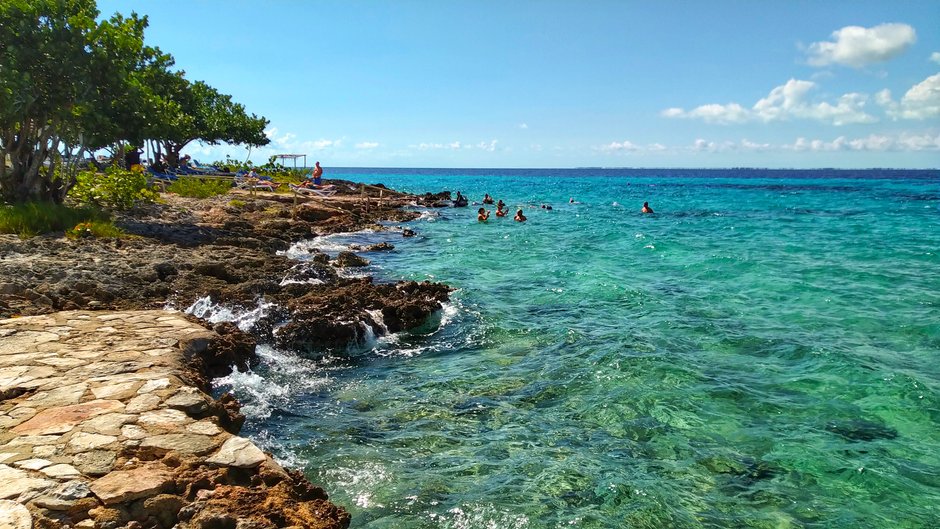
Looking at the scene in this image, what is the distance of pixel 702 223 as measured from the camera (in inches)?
1396

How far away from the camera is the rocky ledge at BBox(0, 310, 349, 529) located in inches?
148

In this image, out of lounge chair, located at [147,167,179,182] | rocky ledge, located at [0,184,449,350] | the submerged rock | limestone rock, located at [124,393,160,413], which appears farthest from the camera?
lounge chair, located at [147,167,179,182]

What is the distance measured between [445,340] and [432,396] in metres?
2.87

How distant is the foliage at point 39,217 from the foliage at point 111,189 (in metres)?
2.75

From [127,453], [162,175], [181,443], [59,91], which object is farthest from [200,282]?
[162,175]

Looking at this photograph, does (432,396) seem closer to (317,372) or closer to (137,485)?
(317,372)

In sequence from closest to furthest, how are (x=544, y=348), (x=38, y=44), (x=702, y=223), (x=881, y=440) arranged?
(x=881, y=440) < (x=544, y=348) < (x=38, y=44) < (x=702, y=223)

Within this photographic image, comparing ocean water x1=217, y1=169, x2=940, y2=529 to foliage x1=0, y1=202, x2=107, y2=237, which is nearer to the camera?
ocean water x1=217, y1=169, x2=940, y2=529

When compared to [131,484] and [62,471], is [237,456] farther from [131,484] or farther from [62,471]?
[62,471]

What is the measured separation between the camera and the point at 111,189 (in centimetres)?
1798

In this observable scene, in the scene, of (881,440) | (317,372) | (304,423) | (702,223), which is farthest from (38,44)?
(702,223)

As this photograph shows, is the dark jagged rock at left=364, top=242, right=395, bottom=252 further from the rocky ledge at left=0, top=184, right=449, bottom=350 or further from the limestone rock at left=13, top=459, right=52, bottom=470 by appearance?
the limestone rock at left=13, top=459, right=52, bottom=470

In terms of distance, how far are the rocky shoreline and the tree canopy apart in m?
2.52

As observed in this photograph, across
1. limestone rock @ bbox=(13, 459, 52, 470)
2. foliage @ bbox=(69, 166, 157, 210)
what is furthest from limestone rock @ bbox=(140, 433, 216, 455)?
foliage @ bbox=(69, 166, 157, 210)
